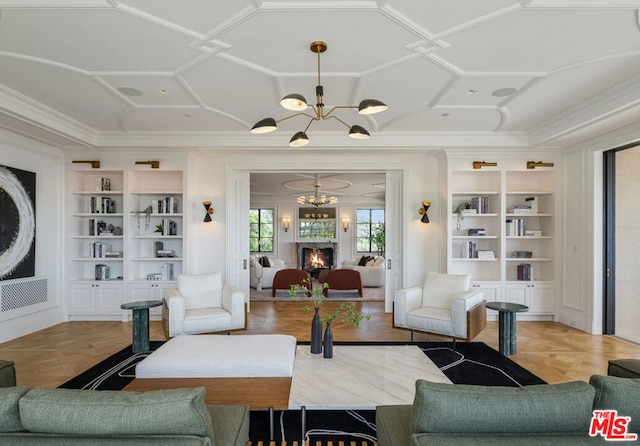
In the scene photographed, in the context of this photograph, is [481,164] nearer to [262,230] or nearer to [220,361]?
[220,361]

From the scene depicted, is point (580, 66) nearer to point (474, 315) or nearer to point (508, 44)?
point (508, 44)

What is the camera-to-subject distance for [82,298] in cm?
593

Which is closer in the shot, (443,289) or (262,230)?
(443,289)

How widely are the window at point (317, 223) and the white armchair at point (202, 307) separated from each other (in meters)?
7.77

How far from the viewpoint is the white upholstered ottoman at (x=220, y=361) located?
2.89m

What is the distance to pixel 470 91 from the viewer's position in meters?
3.97

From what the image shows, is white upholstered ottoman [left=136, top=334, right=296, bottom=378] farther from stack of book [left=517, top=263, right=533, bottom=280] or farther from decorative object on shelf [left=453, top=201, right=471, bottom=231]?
stack of book [left=517, top=263, right=533, bottom=280]

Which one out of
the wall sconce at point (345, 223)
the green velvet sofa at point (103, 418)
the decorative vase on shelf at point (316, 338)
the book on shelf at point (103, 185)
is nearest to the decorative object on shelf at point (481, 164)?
the decorative vase on shelf at point (316, 338)

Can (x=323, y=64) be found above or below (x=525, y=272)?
above

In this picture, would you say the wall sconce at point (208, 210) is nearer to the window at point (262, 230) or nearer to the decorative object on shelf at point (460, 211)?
the decorative object on shelf at point (460, 211)

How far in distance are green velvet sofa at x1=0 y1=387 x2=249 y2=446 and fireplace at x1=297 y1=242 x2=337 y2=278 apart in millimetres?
11174

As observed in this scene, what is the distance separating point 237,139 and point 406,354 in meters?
3.93

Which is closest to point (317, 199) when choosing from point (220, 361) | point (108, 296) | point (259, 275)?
point (259, 275)

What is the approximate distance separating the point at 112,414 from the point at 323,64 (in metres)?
2.97
